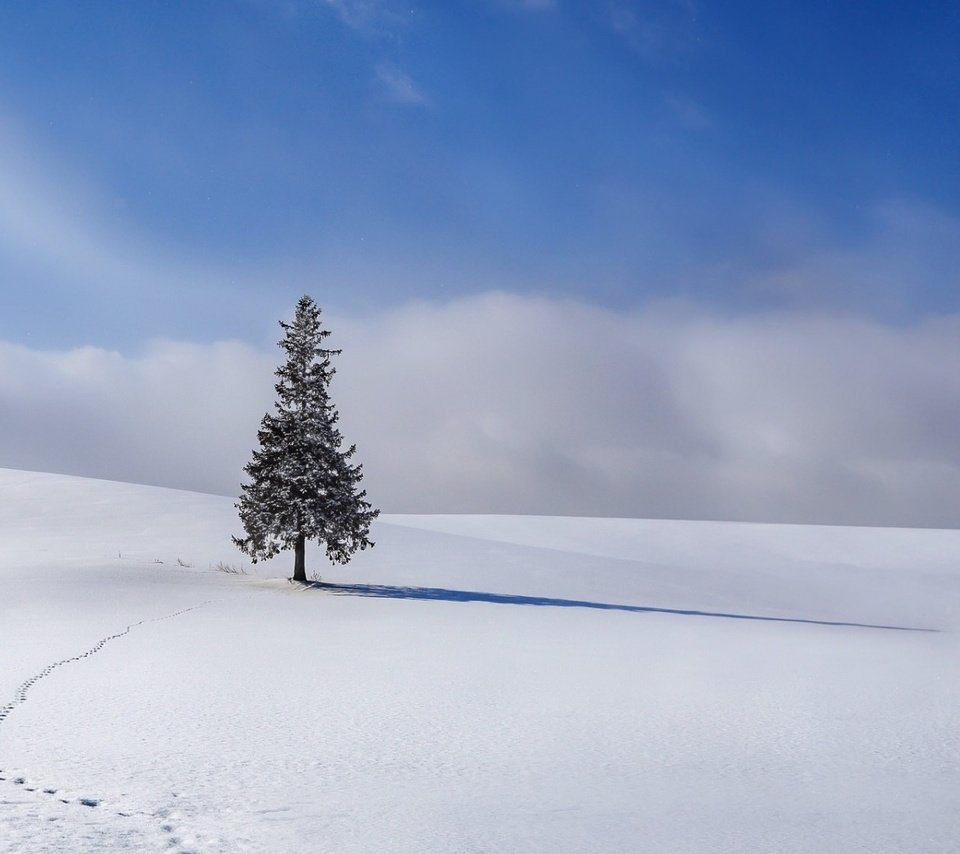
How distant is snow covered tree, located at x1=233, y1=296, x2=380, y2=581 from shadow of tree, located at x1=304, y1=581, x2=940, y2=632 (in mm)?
1360

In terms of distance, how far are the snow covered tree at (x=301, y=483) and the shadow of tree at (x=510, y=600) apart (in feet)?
4.46

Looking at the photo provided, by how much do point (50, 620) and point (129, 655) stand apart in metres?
4.61

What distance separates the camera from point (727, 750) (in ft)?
23.6

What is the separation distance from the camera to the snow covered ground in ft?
16.3

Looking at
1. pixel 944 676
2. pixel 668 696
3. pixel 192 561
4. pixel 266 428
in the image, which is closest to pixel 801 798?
pixel 668 696

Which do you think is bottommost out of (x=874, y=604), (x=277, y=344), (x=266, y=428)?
(x=874, y=604)

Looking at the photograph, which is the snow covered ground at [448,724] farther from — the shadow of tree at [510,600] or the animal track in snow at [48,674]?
the shadow of tree at [510,600]

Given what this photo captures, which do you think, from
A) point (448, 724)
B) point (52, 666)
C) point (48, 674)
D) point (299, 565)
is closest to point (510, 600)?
point (299, 565)

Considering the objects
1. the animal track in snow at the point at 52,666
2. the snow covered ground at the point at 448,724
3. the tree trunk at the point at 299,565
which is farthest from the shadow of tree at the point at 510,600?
the animal track in snow at the point at 52,666

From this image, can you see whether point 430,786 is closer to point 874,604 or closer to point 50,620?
point 50,620

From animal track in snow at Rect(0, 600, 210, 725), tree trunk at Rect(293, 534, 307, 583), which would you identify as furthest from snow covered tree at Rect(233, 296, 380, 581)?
animal track in snow at Rect(0, 600, 210, 725)

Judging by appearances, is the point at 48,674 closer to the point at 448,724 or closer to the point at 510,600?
the point at 448,724

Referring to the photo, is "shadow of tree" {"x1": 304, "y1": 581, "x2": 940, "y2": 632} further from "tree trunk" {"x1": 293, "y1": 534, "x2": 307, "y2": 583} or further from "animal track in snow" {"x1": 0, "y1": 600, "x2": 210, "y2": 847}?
"animal track in snow" {"x1": 0, "y1": 600, "x2": 210, "y2": 847}

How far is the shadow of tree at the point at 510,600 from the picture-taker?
22.5 meters
